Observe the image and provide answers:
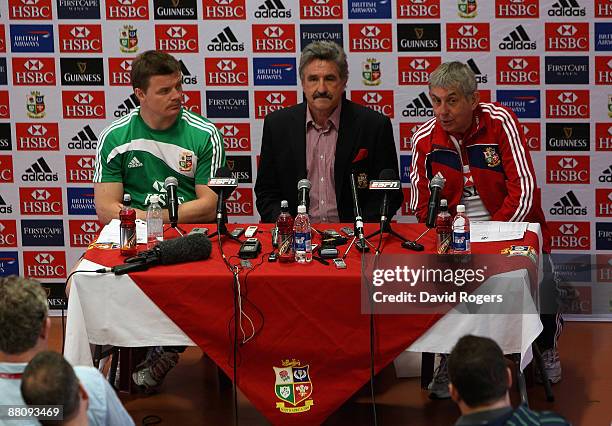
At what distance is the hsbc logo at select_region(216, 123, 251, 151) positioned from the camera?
6000 mm

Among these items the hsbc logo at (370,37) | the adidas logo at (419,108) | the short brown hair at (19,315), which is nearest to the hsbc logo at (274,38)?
the hsbc logo at (370,37)

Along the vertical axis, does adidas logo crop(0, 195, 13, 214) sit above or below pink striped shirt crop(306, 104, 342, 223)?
below

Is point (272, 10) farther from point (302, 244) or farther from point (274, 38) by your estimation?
point (302, 244)

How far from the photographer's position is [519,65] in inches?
229

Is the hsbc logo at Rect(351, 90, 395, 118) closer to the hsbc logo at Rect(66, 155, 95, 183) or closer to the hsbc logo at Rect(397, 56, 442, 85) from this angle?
the hsbc logo at Rect(397, 56, 442, 85)

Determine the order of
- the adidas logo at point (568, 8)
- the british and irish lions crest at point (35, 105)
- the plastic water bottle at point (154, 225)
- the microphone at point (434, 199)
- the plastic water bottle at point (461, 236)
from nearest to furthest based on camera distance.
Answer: the plastic water bottle at point (461, 236)
the microphone at point (434, 199)
the plastic water bottle at point (154, 225)
the adidas logo at point (568, 8)
the british and irish lions crest at point (35, 105)

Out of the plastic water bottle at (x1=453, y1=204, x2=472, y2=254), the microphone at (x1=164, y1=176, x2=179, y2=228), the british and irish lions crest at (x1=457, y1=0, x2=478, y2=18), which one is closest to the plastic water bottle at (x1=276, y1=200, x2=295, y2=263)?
the microphone at (x1=164, y1=176, x2=179, y2=228)

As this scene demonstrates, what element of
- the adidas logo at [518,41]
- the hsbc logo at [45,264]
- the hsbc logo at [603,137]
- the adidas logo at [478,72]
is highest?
the adidas logo at [518,41]

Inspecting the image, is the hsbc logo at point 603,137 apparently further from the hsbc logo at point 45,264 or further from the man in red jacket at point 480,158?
the hsbc logo at point 45,264

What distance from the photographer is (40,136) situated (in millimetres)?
6055

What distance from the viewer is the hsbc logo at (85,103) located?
6008 millimetres

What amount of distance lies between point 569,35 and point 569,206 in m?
1.03

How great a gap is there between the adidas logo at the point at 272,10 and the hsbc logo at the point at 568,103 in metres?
1.66

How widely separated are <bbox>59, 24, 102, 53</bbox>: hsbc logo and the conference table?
7.70 feet
